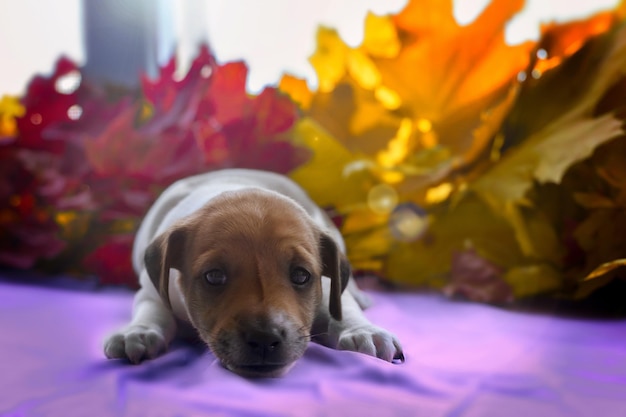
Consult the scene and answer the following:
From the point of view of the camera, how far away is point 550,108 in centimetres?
126

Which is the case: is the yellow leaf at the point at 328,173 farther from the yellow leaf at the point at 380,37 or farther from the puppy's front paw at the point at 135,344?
the puppy's front paw at the point at 135,344

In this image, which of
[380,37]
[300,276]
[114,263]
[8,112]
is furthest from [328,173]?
[8,112]

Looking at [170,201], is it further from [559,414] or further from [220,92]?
[559,414]

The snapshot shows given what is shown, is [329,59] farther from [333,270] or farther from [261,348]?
[261,348]

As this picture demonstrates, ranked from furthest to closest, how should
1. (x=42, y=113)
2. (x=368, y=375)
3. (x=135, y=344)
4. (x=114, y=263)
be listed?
(x=42, y=113) < (x=114, y=263) < (x=135, y=344) < (x=368, y=375)

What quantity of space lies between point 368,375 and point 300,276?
205 mm

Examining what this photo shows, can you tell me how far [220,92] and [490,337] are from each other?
79cm

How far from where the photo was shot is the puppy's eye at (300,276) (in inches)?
37.0

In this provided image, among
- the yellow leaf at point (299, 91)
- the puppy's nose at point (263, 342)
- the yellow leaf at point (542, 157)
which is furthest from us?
the yellow leaf at point (299, 91)

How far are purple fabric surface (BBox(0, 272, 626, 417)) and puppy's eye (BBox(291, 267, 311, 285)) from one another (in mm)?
108

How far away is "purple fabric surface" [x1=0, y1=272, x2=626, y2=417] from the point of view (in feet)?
2.33

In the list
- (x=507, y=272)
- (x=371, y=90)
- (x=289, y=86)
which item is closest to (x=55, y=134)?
(x=289, y=86)

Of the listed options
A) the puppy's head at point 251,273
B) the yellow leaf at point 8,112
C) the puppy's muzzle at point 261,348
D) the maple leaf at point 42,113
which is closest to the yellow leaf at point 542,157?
the puppy's head at point 251,273

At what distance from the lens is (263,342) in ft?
2.71
